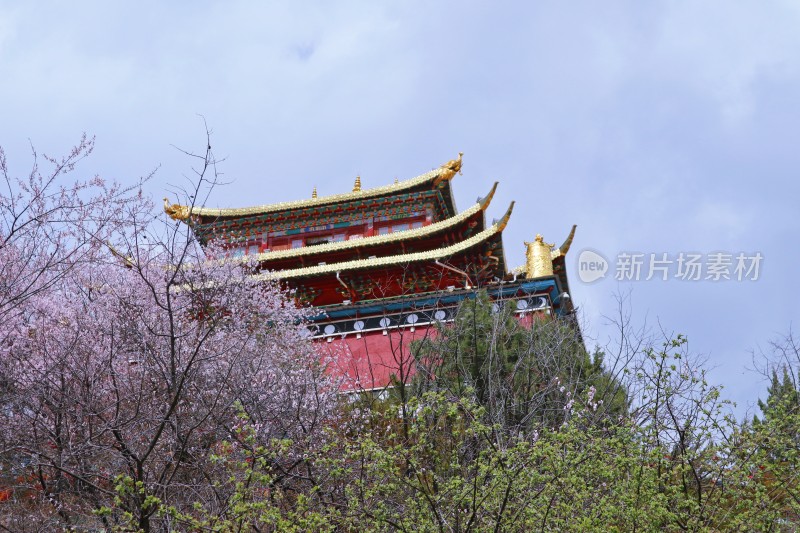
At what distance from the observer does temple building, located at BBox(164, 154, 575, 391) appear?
19.8 metres

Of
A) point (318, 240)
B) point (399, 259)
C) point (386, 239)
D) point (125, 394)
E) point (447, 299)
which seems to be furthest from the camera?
point (318, 240)

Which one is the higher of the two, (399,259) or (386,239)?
(386,239)

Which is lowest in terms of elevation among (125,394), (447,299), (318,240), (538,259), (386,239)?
(125,394)

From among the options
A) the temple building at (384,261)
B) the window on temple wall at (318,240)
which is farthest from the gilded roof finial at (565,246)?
the window on temple wall at (318,240)

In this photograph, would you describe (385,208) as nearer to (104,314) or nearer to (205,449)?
(104,314)

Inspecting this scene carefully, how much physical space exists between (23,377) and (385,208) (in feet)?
49.5

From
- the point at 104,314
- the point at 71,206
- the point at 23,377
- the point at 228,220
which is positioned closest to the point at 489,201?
the point at 228,220

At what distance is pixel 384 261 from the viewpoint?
2144 cm

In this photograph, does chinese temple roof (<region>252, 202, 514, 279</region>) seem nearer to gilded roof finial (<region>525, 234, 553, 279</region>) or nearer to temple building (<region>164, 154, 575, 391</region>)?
temple building (<region>164, 154, 575, 391</region>)

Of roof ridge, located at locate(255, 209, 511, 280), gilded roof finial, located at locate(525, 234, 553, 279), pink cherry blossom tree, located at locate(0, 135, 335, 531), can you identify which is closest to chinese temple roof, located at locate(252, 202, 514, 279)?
roof ridge, located at locate(255, 209, 511, 280)

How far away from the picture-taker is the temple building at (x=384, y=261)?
1978 cm

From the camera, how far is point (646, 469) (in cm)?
702

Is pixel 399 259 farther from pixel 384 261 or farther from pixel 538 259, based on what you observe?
pixel 538 259

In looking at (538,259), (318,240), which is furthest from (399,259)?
(318,240)
